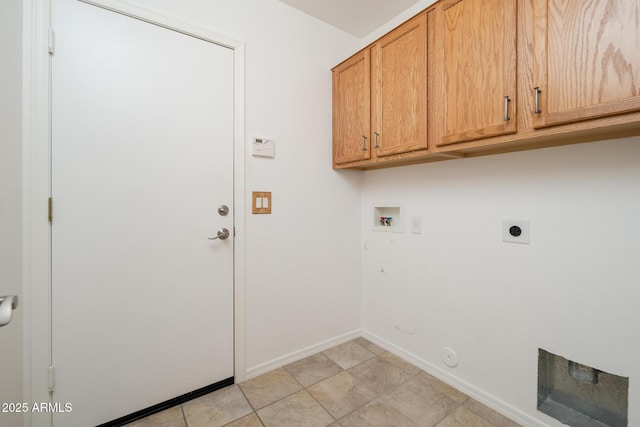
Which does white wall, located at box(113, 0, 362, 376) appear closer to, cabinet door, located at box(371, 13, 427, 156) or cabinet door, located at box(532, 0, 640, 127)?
cabinet door, located at box(371, 13, 427, 156)

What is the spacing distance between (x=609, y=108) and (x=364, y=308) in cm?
193

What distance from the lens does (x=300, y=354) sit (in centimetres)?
199

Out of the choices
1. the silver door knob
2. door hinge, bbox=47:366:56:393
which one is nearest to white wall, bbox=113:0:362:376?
the silver door knob

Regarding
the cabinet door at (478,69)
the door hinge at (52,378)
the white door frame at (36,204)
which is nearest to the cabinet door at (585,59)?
the cabinet door at (478,69)

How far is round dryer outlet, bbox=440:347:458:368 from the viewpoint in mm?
1671

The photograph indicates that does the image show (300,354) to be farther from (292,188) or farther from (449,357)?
(292,188)

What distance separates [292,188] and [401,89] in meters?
0.95

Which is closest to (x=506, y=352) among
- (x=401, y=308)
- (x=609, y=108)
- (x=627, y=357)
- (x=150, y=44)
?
(x=627, y=357)

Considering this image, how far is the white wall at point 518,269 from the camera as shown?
113 centimetres

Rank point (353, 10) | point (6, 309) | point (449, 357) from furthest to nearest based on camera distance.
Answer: point (353, 10) < point (449, 357) < point (6, 309)

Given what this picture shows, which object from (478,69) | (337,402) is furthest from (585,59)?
(337,402)

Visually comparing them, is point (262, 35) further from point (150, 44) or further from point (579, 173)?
point (579, 173)

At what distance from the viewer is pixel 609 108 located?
0.92m

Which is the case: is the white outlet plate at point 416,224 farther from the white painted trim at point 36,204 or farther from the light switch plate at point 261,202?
the white painted trim at point 36,204
